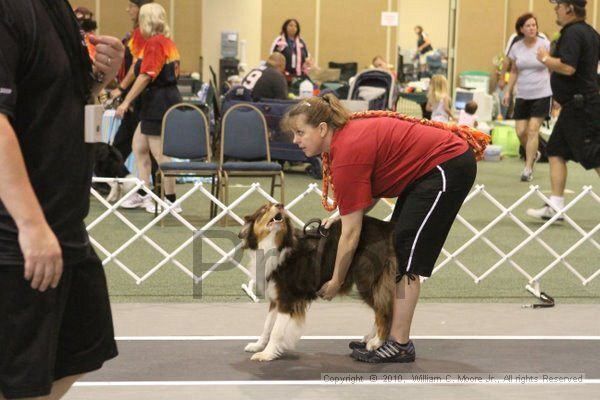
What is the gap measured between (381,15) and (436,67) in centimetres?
125

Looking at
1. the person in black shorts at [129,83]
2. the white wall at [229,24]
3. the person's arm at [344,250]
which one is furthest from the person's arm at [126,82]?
the white wall at [229,24]

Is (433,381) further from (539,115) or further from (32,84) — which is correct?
(539,115)

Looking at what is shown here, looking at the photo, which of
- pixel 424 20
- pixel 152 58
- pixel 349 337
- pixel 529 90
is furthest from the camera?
pixel 424 20

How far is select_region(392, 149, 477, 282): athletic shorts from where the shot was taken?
3916mm

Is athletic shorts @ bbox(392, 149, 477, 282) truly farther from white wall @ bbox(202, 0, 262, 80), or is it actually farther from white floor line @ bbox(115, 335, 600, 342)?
white wall @ bbox(202, 0, 262, 80)

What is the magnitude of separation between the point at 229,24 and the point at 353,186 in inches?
509

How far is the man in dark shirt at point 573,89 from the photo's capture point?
675cm

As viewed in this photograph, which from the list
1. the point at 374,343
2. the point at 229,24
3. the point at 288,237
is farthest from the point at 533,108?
the point at 229,24

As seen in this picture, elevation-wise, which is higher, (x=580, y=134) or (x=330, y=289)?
(x=580, y=134)

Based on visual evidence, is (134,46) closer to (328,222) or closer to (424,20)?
(328,222)

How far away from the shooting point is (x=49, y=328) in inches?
84.1

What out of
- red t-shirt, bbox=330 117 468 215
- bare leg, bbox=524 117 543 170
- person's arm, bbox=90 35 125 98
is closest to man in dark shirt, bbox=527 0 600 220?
bare leg, bbox=524 117 543 170

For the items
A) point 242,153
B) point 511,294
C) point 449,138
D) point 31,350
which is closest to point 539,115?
point 242,153

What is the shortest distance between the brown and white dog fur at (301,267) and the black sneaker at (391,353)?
95 mm
